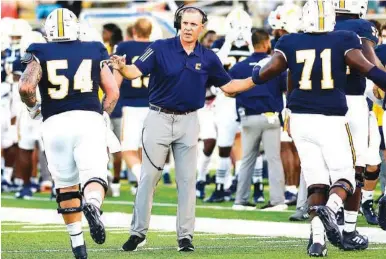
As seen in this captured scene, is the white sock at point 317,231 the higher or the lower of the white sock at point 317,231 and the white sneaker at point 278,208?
the higher

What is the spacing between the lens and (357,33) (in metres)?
11.8

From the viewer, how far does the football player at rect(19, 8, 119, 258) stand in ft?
34.5

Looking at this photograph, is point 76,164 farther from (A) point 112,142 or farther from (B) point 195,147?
(B) point 195,147

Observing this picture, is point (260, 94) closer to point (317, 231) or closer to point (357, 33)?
point (357, 33)

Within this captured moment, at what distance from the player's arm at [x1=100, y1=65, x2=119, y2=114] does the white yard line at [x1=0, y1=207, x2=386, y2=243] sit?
2562mm

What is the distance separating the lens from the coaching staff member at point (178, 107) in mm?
11477

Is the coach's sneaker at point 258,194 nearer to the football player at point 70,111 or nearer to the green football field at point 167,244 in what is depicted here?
the green football field at point 167,244

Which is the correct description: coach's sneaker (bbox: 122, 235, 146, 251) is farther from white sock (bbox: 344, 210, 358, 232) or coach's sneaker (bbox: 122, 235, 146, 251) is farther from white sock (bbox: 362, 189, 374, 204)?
white sock (bbox: 362, 189, 374, 204)

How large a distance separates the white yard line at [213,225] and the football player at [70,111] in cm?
278

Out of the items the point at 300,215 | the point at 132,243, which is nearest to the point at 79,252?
the point at 132,243

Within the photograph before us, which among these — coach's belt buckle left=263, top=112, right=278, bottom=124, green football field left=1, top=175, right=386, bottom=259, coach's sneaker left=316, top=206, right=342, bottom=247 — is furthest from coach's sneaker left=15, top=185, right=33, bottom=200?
coach's sneaker left=316, top=206, right=342, bottom=247

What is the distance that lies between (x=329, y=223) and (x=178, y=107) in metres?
1.85

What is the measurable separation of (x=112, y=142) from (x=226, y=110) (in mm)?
6352

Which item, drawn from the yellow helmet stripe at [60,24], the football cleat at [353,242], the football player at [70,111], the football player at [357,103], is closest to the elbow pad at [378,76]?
the football player at [357,103]
